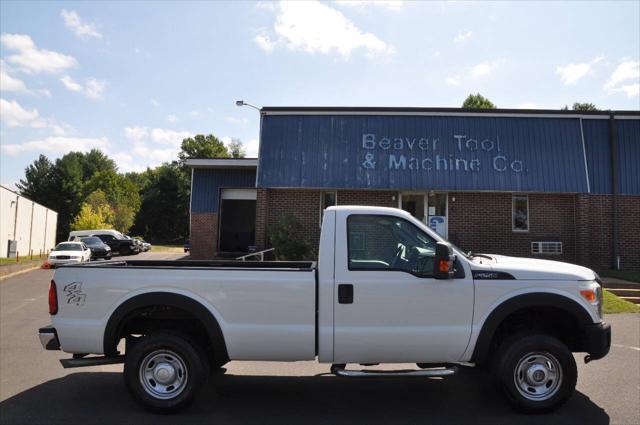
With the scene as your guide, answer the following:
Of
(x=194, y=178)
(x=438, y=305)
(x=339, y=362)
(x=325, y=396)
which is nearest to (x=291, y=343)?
(x=339, y=362)

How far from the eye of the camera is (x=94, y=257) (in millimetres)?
31859

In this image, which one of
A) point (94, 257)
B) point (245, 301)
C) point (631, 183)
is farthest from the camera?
point (94, 257)

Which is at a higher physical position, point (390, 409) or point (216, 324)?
point (216, 324)

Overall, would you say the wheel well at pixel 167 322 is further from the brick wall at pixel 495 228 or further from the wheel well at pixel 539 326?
the brick wall at pixel 495 228

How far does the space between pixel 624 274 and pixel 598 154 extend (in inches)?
174

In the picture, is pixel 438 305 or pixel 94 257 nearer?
pixel 438 305

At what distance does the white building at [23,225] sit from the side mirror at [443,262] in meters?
33.3

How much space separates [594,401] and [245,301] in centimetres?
390

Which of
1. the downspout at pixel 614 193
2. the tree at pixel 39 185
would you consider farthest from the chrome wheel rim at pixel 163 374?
the tree at pixel 39 185

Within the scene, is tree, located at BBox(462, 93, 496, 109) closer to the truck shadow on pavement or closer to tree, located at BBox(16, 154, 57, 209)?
the truck shadow on pavement

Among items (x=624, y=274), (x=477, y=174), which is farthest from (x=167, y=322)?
(x=624, y=274)

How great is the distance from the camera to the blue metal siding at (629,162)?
1728 cm

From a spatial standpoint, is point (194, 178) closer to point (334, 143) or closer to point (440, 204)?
point (334, 143)

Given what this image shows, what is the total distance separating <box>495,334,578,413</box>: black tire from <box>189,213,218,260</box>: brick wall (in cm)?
2190
